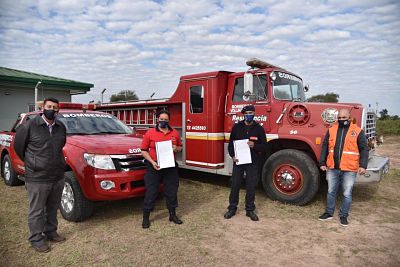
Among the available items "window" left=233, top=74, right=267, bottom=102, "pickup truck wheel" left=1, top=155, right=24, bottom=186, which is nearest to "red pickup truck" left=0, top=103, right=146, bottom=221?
"window" left=233, top=74, right=267, bottom=102

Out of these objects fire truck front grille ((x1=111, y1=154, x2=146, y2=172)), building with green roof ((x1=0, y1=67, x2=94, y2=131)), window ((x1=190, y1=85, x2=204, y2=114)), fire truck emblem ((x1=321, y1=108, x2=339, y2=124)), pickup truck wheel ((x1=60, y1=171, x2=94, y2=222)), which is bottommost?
pickup truck wheel ((x1=60, y1=171, x2=94, y2=222))

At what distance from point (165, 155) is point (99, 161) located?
0.97 m

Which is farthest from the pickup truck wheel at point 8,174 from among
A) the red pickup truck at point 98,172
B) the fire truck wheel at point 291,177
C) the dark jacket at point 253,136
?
the fire truck wheel at point 291,177

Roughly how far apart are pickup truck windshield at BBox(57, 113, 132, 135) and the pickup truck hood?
0.36 meters

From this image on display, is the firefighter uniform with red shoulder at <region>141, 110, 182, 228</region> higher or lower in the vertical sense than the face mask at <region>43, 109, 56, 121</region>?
lower

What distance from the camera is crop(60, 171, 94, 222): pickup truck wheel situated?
473 centimetres

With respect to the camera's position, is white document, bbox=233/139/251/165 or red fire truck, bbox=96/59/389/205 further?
red fire truck, bbox=96/59/389/205

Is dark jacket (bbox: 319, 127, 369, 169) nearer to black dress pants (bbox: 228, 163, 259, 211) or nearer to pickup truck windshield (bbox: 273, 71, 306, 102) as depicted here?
black dress pants (bbox: 228, 163, 259, 211)

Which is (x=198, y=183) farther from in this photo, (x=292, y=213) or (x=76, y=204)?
(x=76, y=204)

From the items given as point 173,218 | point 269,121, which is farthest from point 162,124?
point 269,121

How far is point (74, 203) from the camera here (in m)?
4.77

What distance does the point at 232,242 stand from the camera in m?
4.26

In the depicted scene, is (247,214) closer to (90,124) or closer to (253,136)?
(253,136)

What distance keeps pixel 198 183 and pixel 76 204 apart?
3519 millimetres
